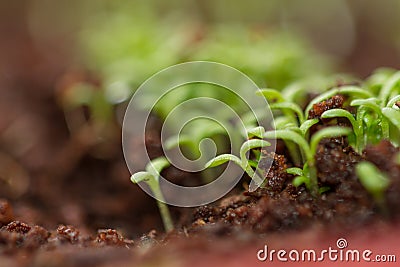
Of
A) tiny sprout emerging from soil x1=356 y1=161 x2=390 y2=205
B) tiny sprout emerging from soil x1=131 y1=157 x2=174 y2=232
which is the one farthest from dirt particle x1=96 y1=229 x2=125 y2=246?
tiny sprout emerging from soil x1=356 y1=161 x2=390 y2=205

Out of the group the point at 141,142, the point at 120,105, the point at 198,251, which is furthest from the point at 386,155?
the point at 120,105

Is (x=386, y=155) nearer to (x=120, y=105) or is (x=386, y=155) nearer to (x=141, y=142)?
(x=141, y=142)

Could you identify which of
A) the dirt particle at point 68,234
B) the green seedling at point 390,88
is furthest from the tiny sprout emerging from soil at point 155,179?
the green seedling at point 390,88

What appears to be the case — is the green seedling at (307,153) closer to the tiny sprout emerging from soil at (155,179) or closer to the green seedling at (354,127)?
the green seedling at (354,127)

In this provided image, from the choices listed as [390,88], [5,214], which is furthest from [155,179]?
[390,88]

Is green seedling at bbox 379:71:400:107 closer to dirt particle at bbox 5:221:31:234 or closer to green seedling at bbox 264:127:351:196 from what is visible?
green seedling at bbox 264:127:351:196

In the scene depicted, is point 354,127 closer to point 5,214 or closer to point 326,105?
point 326,105

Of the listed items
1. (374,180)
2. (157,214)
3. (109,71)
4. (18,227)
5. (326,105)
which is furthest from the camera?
(109,71)

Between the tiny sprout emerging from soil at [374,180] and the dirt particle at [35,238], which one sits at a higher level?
the tiny sprout emerging from soil at [374,180]
